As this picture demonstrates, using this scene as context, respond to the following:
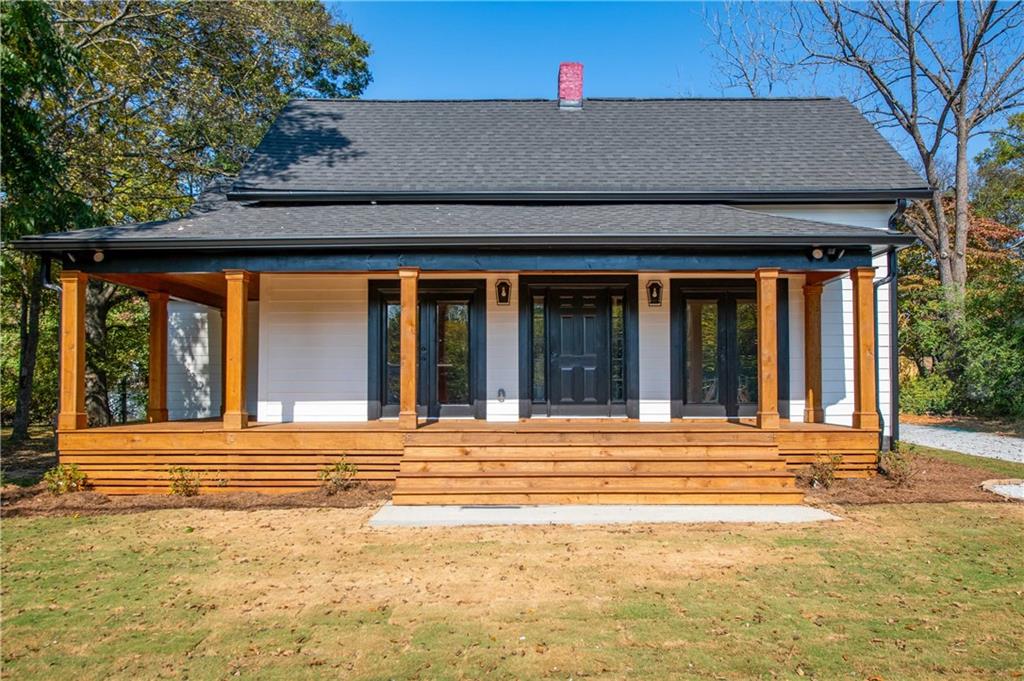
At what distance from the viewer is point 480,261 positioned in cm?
813

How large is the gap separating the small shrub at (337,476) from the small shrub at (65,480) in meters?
2.98

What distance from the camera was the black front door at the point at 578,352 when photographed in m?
9.59

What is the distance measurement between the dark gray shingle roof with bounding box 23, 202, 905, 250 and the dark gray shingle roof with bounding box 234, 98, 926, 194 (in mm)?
581

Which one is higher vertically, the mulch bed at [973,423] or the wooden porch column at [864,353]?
the wooden porch column at [864,353]

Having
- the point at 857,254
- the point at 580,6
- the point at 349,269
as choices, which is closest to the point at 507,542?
the point at 349,269

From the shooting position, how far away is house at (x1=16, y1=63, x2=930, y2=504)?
302 inches

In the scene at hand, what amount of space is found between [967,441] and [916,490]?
6.19 m

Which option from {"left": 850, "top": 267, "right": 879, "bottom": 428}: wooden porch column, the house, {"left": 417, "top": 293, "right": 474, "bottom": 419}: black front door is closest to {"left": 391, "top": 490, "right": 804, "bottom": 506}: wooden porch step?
the house

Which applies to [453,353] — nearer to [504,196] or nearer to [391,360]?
[391,360]

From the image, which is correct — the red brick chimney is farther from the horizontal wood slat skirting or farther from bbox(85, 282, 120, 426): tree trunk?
bbox(85, 282, 120, 426): tree trunk

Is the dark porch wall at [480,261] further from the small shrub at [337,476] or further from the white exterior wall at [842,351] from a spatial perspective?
the small shrub at [337,476]

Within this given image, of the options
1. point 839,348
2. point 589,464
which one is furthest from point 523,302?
point 839,348

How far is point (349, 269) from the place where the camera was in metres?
8.10

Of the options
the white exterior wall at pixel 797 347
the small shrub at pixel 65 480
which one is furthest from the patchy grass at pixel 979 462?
the small shrub at pixel 65 480
